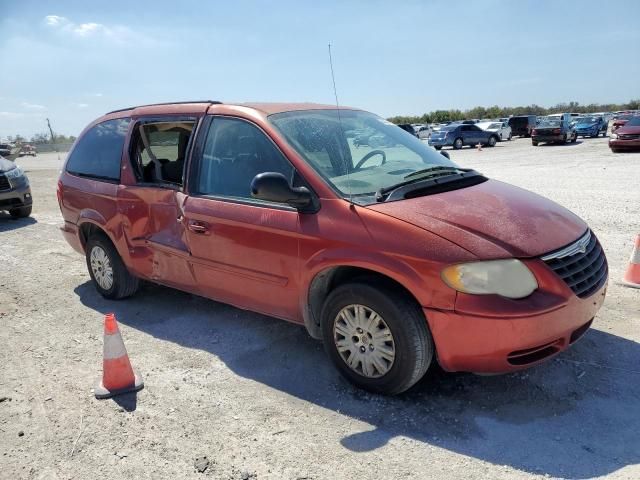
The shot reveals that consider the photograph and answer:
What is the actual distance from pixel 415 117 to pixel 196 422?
8497 cm

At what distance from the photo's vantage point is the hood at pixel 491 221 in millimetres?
2848

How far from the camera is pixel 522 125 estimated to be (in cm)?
4019

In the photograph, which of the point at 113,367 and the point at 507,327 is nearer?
the point at 507,327

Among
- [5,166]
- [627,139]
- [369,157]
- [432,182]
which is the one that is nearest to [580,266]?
[432,182]

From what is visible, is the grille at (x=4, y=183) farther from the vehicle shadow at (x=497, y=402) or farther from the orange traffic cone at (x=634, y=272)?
the orange traffic cone at (x=634, y=272)

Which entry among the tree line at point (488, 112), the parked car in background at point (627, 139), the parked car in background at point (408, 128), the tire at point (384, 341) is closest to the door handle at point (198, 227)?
the tire at point (384, 341)

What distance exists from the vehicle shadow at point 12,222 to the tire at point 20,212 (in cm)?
8

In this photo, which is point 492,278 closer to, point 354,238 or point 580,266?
point 580,266

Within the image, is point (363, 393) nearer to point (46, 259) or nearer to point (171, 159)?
point (171, 159)

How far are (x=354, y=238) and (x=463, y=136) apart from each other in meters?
30.4

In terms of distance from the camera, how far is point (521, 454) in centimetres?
263

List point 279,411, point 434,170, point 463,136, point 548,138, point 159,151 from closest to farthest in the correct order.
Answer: point 279,411 → point 434,170 → point 159,151 → point 548,138 → point 463,136

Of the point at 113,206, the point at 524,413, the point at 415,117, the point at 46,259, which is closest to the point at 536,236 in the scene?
the point at 524,413

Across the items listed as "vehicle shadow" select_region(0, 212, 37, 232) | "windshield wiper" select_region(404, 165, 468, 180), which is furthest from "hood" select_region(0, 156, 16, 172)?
"windshield wiper" select_region(404, 165, 468, 180)
